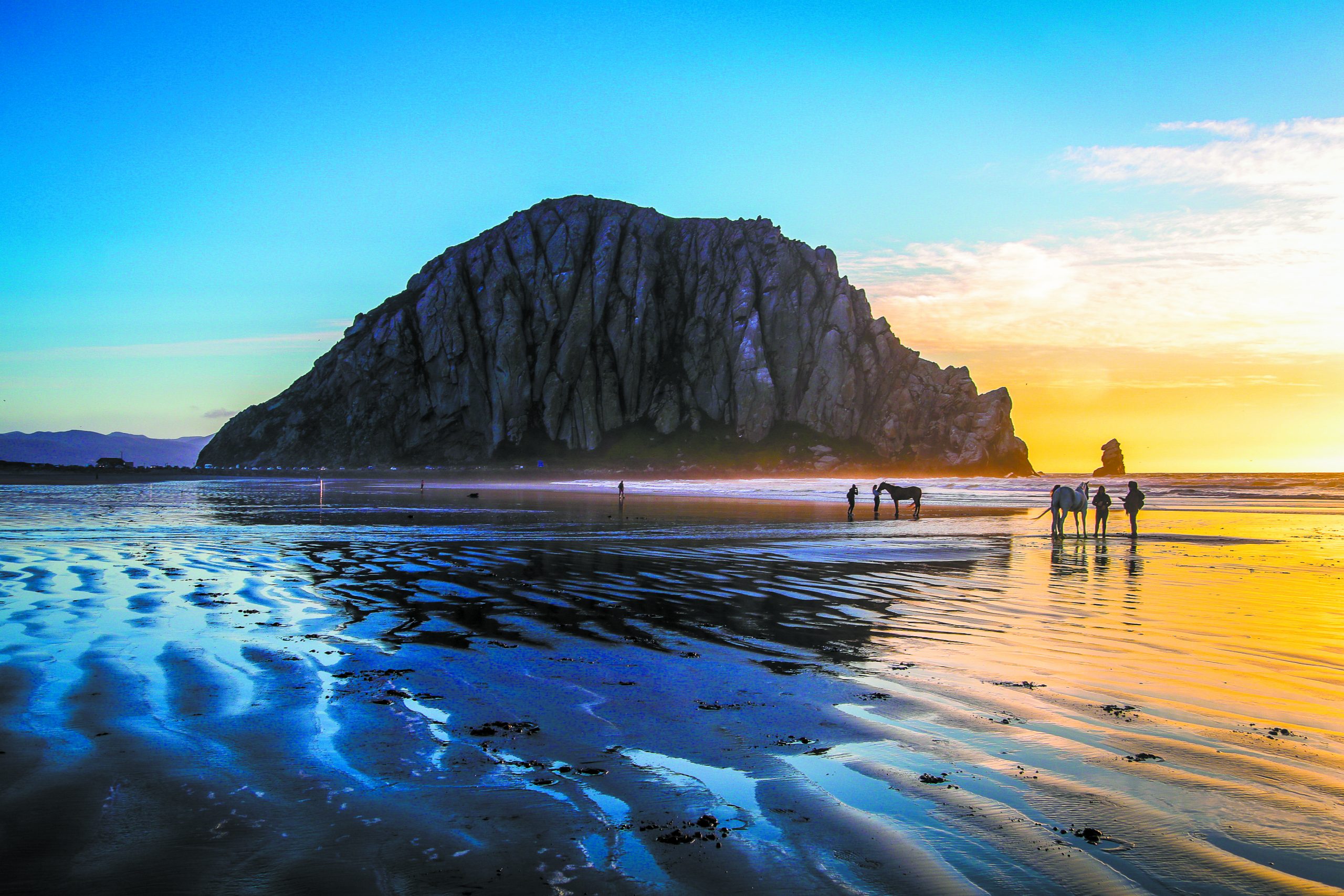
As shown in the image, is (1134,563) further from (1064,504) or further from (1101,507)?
(1101,507)

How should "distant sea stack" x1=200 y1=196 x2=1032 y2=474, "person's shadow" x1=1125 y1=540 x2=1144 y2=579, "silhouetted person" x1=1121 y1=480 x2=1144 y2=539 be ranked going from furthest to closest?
"distant sea stack" x1=200 y1=196 x2=1032 y2=474 < "silhouetted person" x1=1121 y1=480 x2=1144 y2=539 < "person's shadow" x1=1125 y1=540 x2=1144 y2=579

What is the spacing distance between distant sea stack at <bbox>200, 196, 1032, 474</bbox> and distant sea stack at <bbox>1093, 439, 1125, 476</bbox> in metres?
38.7

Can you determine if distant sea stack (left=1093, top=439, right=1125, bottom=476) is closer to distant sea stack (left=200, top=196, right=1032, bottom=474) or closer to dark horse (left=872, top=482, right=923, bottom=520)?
distant sea stack (left=200, top=196, right=1032, bottom=474)

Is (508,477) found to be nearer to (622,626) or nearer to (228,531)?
(228,531)

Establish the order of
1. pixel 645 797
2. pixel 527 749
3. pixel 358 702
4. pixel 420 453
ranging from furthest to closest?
1. pixel 420 453
2. pixel 358 702
3. pixel 527 749
4. pixel 645 797

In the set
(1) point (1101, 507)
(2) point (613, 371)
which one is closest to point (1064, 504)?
(1) point (1101, 507)

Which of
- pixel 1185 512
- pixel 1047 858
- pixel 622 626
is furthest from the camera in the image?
pixel 1185 512

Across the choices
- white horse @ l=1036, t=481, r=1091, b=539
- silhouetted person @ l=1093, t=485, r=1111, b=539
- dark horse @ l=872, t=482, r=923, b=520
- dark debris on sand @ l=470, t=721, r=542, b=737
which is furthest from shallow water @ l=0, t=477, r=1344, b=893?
dark horse @ l=872, t=482, r=923, b=520

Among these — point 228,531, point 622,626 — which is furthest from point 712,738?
point 228,531

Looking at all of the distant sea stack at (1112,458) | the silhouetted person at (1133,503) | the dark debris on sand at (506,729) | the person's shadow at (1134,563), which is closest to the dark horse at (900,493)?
the silhouetted person at (1133,503)

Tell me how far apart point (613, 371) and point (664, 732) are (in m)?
179

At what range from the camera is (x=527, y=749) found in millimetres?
5586

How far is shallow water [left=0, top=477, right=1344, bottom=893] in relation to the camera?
12.7 ft

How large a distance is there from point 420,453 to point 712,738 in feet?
580
